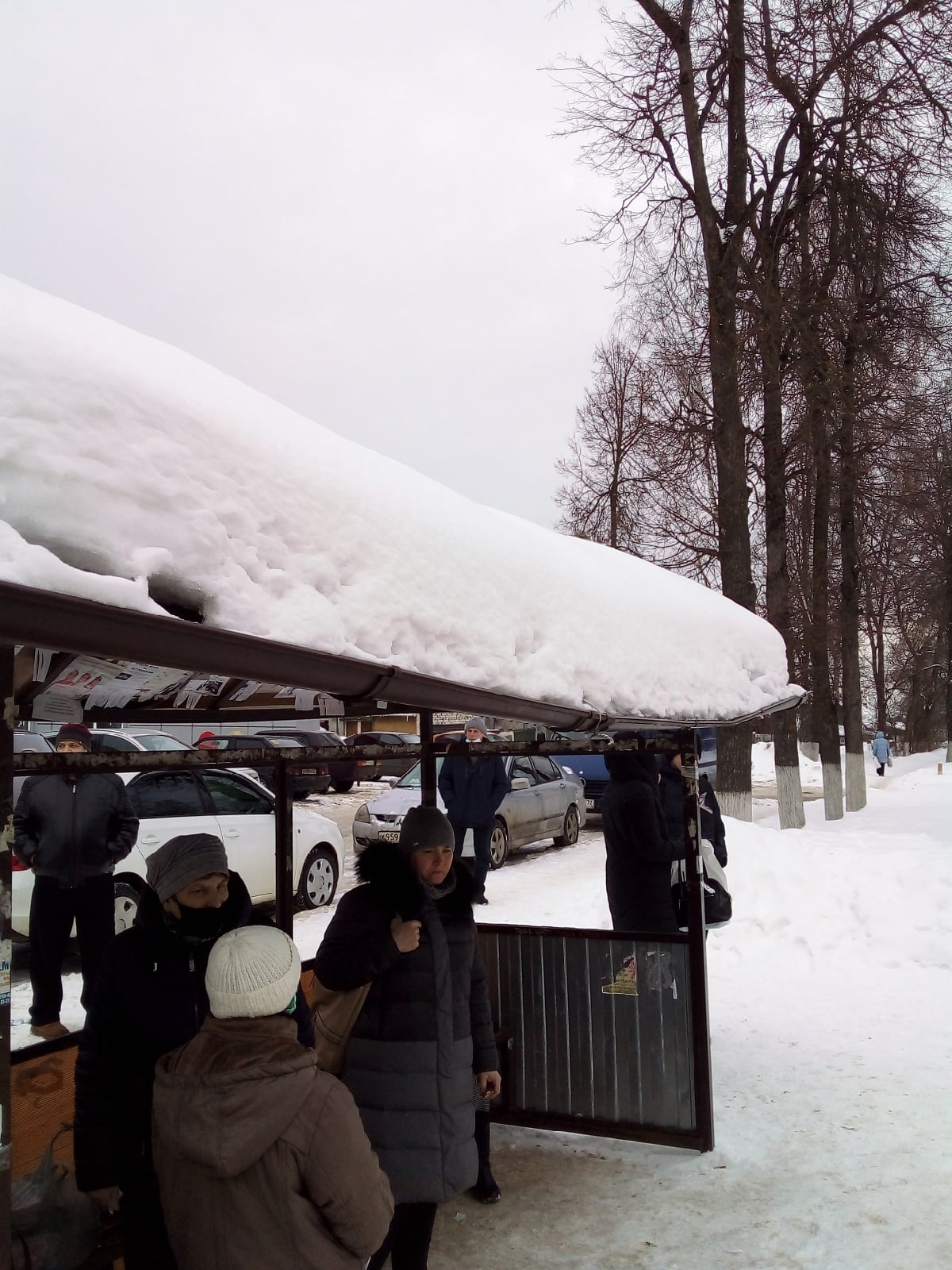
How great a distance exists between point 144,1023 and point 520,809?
1144 centimetres

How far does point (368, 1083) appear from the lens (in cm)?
320

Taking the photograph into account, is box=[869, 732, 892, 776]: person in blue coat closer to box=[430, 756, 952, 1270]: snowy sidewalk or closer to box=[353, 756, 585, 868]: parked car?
box=[353, 756, 585, 868]: parked car

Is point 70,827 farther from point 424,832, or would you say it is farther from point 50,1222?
point 50,1222

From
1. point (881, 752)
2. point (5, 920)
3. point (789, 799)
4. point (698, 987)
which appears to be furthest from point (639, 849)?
point (881, 752)

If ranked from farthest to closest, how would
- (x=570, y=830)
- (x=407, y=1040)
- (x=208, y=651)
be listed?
(x=570, y=830) → (x=407, y=1040) → (x=208, y=651)

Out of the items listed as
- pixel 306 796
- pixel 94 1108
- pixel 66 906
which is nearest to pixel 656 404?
pixel 306 796

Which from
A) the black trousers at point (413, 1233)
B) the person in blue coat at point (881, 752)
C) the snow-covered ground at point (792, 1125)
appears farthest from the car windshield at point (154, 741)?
the person in blue coat at point (881, 752)

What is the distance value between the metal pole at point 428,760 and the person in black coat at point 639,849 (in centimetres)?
94

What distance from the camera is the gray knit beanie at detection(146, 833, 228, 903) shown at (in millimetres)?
2879

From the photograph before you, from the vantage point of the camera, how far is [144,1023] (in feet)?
8.88

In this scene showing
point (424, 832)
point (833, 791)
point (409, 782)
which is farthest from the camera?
point (833, 791)

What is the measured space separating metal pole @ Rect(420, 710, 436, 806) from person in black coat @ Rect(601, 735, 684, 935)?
938 millimetres

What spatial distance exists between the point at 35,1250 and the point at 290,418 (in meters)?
2.47

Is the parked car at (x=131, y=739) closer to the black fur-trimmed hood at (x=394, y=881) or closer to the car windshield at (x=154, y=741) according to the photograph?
the car windshield at (x=154, y=741)
